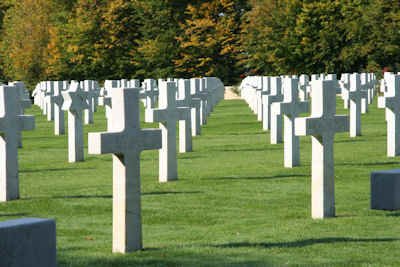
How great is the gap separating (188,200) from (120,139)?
4.10 metres

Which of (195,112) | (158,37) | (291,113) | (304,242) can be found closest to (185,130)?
(291,113)

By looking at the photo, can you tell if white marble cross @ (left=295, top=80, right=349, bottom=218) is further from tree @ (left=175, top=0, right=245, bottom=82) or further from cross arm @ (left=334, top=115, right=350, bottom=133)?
tree @ (left=175, top=0, right=245, bottom=82)

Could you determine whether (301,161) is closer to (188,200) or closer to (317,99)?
(188,200)

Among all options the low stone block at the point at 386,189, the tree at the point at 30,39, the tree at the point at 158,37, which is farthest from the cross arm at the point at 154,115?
the tree at the point at 30,39

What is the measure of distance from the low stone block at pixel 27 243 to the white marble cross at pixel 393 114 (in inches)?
450

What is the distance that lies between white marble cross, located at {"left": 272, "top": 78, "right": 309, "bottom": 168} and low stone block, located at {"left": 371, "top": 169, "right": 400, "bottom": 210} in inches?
190

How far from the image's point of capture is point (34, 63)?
7862cm

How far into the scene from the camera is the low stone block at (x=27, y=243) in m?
7.38

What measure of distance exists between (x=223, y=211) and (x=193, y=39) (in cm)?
5952

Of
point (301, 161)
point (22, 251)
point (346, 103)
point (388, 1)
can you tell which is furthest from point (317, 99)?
point (388, 1)

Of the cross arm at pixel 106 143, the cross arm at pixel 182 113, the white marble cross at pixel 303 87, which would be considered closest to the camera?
the cross arm at pixel 106 143

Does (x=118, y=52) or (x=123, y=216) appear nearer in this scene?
(x=123, y=216)

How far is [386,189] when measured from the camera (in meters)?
12.0

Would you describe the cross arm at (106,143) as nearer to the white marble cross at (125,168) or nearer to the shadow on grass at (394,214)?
the white marble cross at (125,168)
